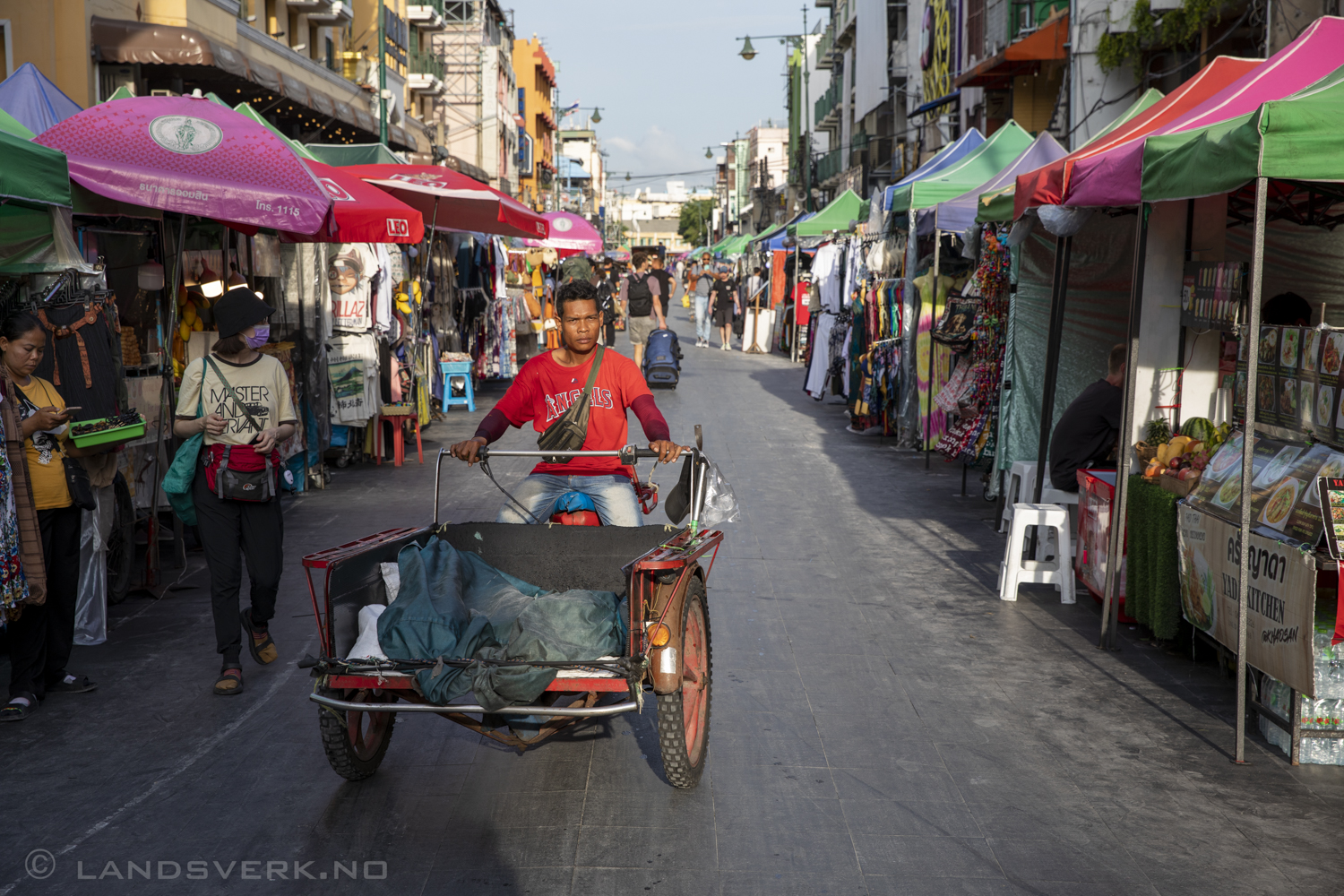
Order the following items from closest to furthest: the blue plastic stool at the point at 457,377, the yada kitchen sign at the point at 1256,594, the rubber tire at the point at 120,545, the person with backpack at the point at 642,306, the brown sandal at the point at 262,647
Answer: the yada kitchen sign at the point at 1256,594, the brown sandal at the point at 262,647, the rubber tire at the point at 120,545, the blue plastic stool at the point at 457,377, the person with backpack at the point at 642,306

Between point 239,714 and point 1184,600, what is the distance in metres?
4.62

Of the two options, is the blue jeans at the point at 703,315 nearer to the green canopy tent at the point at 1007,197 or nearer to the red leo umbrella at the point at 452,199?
the red leo umbrella at the point at 452,199

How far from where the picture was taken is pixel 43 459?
569 cm

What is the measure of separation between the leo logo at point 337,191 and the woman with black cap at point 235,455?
9.68ft

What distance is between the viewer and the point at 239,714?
5.56m

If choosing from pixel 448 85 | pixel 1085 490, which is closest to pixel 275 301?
pixel 1085 490

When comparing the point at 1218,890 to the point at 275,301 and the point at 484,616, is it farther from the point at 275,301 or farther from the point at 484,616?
the point at 275,301

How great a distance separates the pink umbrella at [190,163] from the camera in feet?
22.4

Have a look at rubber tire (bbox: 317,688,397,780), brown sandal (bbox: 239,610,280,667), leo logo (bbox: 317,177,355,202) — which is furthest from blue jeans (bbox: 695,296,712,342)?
rubber tire (bbox: 317,688,397,780)

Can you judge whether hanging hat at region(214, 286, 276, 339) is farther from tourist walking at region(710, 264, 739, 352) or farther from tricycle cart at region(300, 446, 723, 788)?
tourist walking at region(710, 264, 739, 352)

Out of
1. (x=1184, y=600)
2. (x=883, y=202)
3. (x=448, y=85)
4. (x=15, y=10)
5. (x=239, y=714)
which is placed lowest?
(x=239, y=714)

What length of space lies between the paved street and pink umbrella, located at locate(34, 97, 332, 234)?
241 centimetres

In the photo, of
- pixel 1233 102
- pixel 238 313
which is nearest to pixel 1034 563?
pixel 1233 102

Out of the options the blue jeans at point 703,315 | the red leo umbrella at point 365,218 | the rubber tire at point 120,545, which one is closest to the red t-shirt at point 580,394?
the rubber tire at point 120,545
